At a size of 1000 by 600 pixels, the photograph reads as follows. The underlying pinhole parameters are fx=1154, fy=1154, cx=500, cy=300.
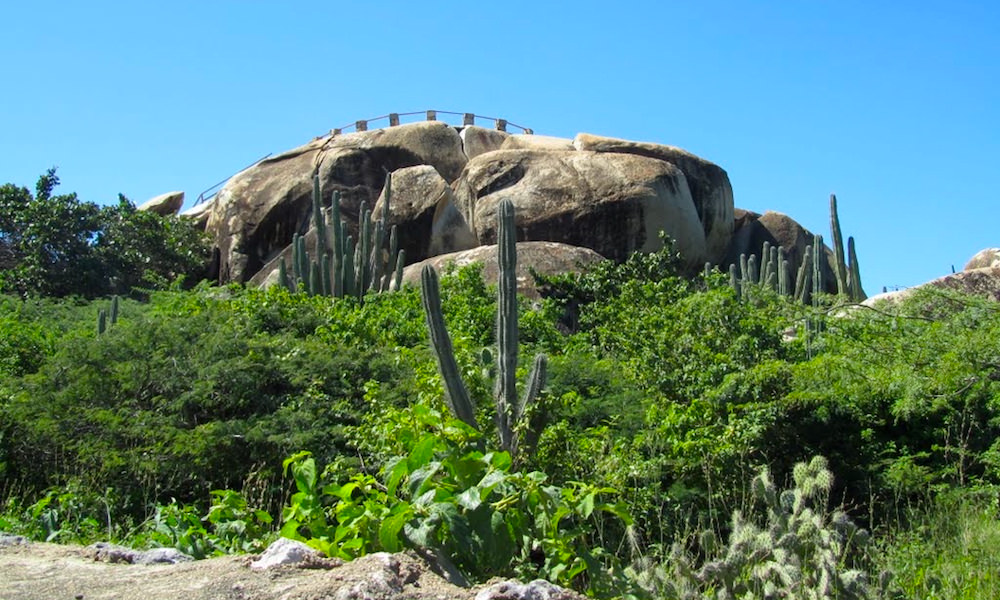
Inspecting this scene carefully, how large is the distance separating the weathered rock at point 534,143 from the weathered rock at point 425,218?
265cm

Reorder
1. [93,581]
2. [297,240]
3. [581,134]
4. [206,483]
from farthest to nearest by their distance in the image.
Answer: [581,134] < [297,240] < [206,483] < [93,581]

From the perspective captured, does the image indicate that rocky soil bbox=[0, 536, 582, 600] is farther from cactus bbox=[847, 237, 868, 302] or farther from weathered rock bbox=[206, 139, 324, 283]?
weathered rock bbox=[206, 139, 324, 283]

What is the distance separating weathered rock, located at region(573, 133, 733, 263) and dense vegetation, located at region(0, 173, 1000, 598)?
1402 centimetres

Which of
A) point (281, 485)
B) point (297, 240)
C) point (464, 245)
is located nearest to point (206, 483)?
point (281, 485)

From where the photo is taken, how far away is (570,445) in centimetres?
817

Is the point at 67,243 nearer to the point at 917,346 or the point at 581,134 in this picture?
the point at 581,134

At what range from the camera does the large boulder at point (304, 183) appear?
26312mm

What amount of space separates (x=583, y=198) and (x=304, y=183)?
671 centimetres

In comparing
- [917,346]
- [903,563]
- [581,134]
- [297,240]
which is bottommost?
[903,563]

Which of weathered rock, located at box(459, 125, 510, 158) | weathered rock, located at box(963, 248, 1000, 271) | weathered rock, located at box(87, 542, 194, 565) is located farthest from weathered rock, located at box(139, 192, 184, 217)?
weathered rock, located at box(87, 542, 194, 565)

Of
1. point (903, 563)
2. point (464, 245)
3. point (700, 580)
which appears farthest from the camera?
point (464, 245)

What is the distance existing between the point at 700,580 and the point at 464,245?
19839 mm

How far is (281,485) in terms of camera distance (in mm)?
8516

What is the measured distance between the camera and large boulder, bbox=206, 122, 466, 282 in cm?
2631
